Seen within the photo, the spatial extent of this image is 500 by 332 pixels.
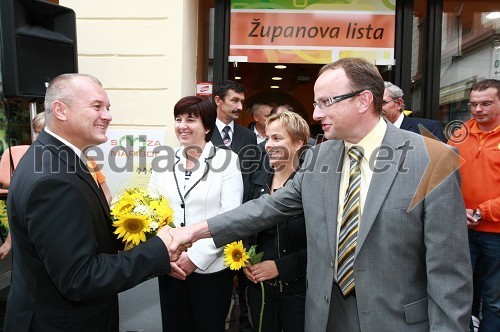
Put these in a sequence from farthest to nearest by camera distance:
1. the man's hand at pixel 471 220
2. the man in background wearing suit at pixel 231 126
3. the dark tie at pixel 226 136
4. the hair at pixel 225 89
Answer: the hair at pixel 225 89 → the dark tie at pixel 226 136 → the man in background wearing suit at pixel 231 126 → the man's hand at pixel 471 220

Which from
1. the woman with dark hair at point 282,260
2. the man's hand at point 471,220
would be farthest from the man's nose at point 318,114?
the man's hand at point 471,220

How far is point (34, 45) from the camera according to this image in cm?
418

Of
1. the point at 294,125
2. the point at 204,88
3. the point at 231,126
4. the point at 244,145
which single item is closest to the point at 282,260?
the point at 294,125

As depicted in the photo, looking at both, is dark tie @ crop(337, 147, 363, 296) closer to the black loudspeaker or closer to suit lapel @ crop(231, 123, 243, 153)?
suit lapel @ crop(231, 123, 243, 153)

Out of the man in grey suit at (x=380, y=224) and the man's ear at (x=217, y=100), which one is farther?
the man's ear at (x=217, y=100)

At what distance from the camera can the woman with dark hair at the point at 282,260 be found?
2758mm

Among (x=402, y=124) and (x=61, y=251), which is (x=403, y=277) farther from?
(x=402, y=124)

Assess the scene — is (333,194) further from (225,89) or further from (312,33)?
(312,33)

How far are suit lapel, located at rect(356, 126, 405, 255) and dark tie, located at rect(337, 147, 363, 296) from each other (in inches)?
3.5

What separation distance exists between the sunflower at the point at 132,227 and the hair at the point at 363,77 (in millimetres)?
1220

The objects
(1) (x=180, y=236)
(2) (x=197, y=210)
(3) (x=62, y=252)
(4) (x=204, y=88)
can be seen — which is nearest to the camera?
(3) (x=62, y=252)

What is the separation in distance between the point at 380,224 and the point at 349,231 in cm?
18

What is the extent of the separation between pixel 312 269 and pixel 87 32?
414 cm

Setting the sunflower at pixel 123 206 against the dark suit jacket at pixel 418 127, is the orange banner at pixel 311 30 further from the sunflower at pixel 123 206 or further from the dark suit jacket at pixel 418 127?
the sunflower at pixel 123 206
